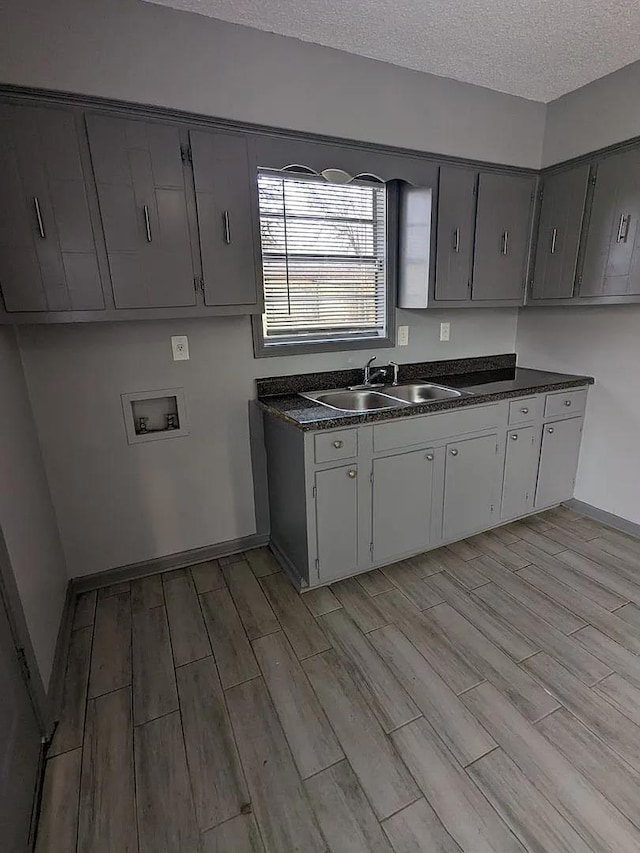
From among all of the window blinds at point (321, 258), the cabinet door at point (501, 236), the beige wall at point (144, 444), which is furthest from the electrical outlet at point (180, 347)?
the cabinet door at point (501, 236)

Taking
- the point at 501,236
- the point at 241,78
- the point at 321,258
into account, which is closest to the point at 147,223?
the point at 241,78

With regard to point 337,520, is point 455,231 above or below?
above

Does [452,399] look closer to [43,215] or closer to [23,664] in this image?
[43,215]

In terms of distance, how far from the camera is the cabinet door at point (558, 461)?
273cm

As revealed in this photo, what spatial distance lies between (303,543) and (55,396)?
4.55ft

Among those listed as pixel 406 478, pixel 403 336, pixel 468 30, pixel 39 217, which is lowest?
pixel 406 478

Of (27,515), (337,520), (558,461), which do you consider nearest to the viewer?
(27,515)

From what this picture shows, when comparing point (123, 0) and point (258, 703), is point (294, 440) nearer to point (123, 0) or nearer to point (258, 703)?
point (258, 703)

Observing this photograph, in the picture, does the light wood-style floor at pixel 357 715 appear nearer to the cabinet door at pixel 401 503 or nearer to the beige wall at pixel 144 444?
the cabinet door at pixel 401 503

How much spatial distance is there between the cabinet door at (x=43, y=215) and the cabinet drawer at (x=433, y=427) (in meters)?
1.48

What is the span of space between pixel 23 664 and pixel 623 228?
334cm

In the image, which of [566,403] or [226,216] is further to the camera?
[566,403]

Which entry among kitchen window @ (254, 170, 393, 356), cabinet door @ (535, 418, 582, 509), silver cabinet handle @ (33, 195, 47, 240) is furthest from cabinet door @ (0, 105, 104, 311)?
cabinet door @ (535, 418, 582, 509)

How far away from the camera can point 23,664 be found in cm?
139
